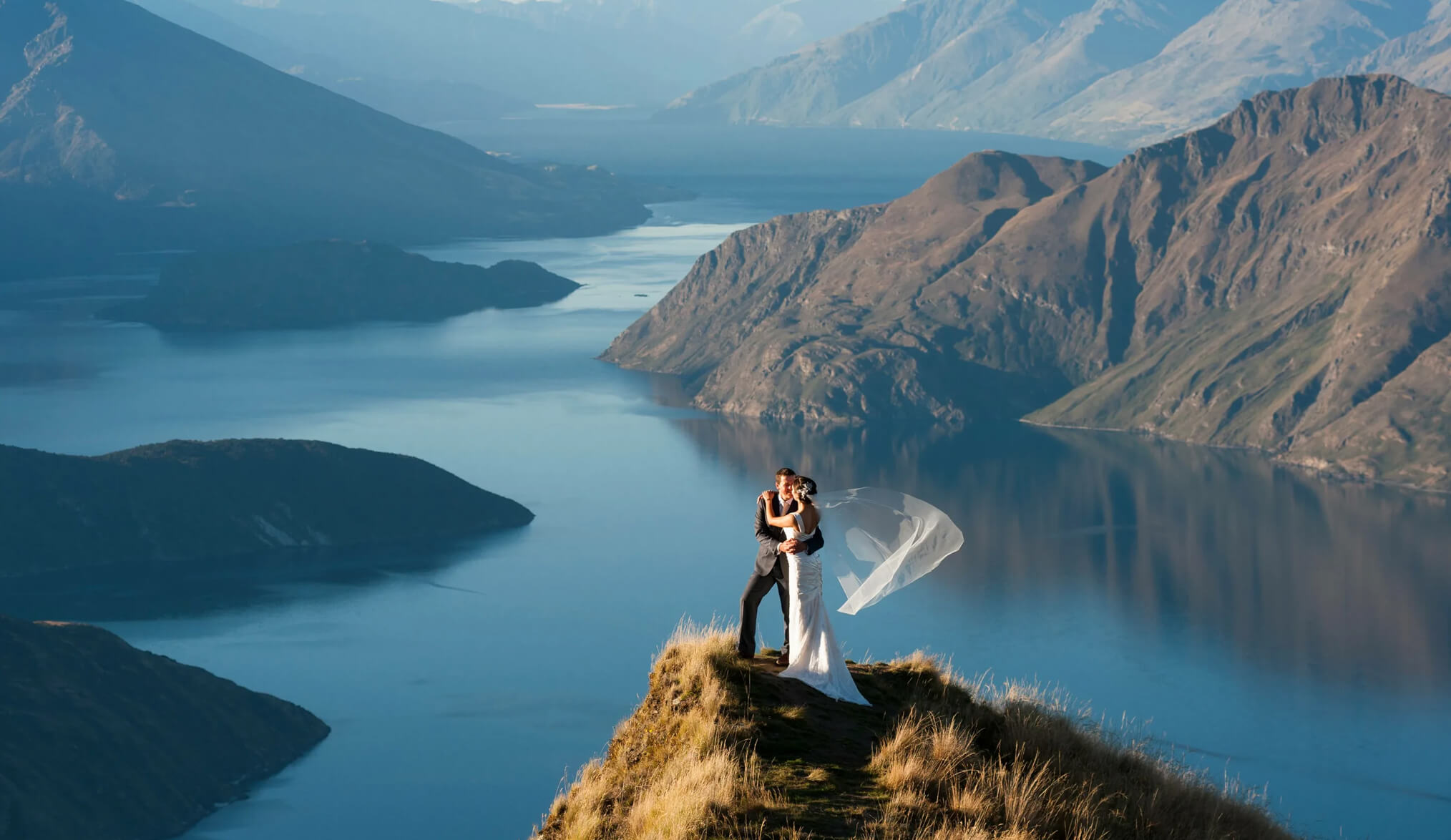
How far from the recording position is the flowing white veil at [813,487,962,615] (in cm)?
2778

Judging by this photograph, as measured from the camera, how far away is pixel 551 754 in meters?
119

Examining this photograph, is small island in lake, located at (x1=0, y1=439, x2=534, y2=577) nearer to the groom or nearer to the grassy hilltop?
the groom

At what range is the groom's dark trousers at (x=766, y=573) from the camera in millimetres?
26062

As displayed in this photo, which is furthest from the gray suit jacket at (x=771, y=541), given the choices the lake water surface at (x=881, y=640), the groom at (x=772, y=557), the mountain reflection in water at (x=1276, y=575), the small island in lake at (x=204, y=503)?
the small island in lake at (x=204, y=503)

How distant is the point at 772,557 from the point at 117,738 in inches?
3645

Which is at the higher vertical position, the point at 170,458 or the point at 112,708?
the point at 170,458

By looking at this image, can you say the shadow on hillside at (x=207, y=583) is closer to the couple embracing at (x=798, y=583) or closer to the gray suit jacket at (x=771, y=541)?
the couple embracing at (x=798, y=583)

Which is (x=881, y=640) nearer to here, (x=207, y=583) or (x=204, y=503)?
(x=207, y=583)

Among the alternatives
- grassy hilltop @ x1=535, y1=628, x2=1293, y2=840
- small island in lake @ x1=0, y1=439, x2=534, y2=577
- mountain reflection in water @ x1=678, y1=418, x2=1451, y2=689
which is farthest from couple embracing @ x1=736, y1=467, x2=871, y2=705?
small island in lake @ x1=0, y1=439, x2=534, y2=577

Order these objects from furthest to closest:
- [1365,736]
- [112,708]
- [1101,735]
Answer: [1365,736], [112,708], [1101,735]

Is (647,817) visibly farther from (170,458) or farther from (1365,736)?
(170,458)

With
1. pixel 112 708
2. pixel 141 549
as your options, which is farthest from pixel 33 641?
pixel 141 549

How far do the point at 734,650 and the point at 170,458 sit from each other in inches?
6474

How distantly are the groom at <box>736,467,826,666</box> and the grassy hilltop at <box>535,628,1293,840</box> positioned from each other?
535 millimetres
